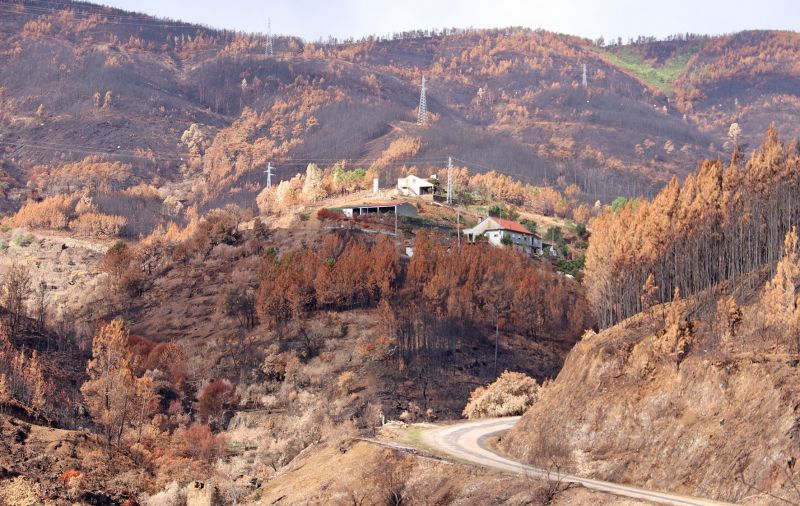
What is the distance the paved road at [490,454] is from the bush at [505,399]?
88.9 inches

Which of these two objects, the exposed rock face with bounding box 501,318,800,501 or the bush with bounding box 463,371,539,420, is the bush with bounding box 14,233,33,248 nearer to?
the bush with bounding box 463,371,539,420

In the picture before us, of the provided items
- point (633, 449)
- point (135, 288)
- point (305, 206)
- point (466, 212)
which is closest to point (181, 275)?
point (135, 288)

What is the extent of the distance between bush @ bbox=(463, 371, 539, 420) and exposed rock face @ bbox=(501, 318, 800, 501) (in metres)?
15.8

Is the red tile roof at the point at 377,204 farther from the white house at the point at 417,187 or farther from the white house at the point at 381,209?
the white house at the point at 417,187

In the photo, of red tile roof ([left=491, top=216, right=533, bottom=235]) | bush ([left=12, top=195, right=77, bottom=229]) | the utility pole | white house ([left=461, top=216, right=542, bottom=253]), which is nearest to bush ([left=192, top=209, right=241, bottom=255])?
the utility pole

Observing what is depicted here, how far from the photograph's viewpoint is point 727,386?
46.0 metres

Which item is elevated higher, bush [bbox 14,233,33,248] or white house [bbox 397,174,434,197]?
white house [bbox 397,174,434,197]

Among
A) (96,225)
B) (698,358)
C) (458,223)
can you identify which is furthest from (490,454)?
(96,225)

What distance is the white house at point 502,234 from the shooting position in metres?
137

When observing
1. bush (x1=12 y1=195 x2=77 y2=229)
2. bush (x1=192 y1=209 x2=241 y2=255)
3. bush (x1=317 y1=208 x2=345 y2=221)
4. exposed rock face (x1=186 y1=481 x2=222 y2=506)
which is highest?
bush (x1=317 y1=208 x2=345 y2=221)

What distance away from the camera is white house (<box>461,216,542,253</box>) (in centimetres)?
13725

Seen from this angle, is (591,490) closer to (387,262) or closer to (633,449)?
(633,449)

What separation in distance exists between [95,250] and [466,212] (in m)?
52.2

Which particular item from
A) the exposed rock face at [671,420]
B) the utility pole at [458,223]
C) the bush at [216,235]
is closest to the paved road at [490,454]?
the exposed rock face at [671,420]
